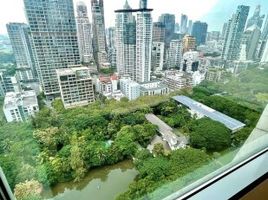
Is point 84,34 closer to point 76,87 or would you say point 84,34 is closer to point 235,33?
point 76,87

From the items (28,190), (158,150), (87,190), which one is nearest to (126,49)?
(158,150)

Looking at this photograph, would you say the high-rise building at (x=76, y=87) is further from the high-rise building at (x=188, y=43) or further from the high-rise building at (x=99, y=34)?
the high-rise building at (x=188, y=43)

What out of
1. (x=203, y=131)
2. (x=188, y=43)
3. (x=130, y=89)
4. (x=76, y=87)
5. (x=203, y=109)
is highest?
(x=188, y=43)

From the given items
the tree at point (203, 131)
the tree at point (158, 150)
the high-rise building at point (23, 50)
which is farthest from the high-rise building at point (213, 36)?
the tree at point (158, 150)

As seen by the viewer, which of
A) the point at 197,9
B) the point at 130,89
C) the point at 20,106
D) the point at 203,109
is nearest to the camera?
the point at 20,106

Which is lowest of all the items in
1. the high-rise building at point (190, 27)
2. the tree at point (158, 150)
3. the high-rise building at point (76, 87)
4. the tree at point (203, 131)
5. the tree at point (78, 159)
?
the tree at point (158, 150)

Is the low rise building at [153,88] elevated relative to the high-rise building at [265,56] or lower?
lower
